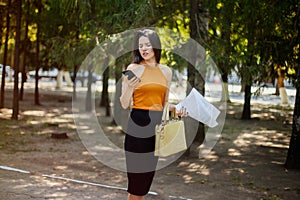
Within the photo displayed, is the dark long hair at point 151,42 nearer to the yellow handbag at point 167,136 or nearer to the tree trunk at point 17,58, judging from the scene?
the yellow handbag at point 167,136

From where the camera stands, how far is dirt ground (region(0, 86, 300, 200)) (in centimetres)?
664

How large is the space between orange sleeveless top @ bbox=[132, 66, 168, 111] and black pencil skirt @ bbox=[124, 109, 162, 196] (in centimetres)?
5

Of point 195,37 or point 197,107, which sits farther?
point 195,37

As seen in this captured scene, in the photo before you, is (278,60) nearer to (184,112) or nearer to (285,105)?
(184,112)

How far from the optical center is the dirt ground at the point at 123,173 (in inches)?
262

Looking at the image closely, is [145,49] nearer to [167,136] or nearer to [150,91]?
[150,91]

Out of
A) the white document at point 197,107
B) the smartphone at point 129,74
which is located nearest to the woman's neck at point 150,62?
the smartphone at point 129,74

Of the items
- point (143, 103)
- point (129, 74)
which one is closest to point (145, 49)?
point (129, 74)

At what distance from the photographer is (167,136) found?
387 cm

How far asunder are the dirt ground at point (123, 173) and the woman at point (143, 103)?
2.53 meters

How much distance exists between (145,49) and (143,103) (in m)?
0.47

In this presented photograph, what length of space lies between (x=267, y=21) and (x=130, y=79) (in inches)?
225

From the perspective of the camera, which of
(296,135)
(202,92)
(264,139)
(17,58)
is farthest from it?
(17,58)

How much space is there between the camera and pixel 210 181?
773 centimetres
